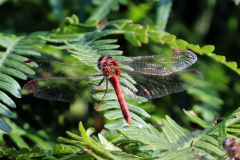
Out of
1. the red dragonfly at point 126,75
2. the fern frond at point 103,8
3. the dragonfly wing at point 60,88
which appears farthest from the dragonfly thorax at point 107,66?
the fern frond at point 103,8

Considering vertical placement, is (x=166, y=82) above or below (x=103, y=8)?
below

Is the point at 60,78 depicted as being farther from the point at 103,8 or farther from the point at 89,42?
the point at 103,8

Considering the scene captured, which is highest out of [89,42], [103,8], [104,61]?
[103,8]

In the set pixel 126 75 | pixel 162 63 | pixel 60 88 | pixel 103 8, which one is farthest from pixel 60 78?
pixel 103 8

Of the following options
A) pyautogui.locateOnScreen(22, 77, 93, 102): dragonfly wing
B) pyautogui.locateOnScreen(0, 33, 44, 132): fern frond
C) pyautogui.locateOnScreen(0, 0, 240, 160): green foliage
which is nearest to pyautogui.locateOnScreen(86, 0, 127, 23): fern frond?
pyautogui.locateOnScreen(0, 0, 240, 160): green foliage

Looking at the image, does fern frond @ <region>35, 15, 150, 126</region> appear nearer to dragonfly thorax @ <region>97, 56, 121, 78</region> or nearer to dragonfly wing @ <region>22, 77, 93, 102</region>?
dragonfly thorax @ <region>97, 56, 121, 78</region>

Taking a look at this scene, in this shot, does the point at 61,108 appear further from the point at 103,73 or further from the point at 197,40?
the point at 197,40

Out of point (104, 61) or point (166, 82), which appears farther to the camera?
point (166, 82)
